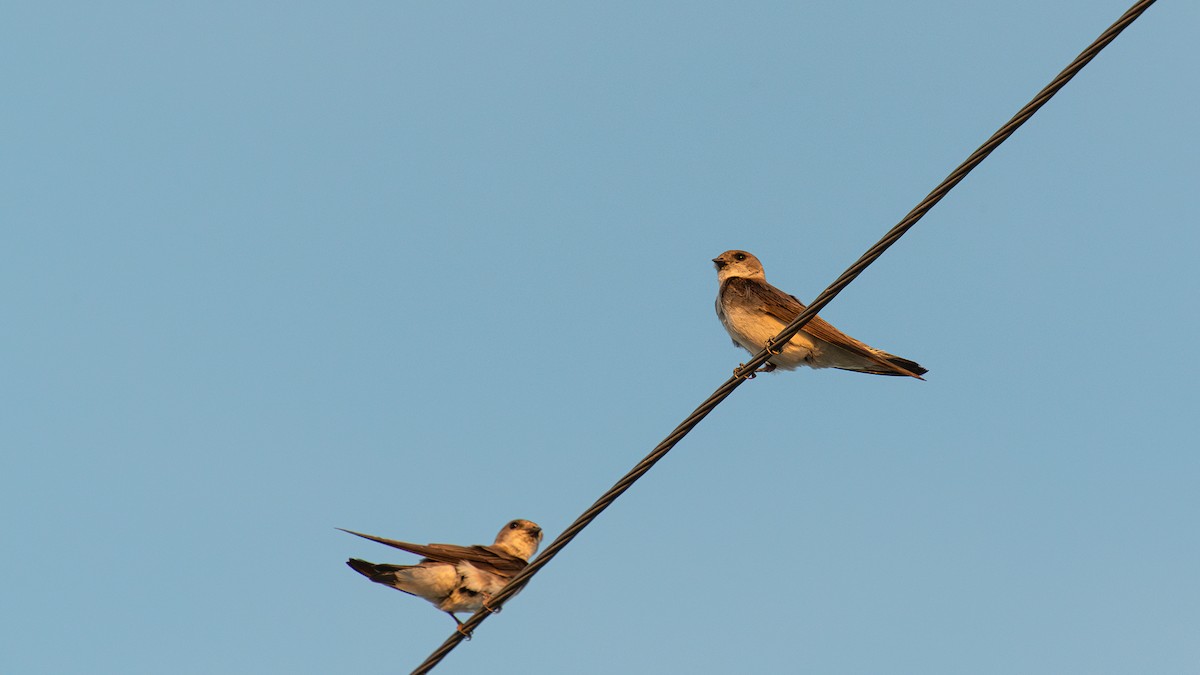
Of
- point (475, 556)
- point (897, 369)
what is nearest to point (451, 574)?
point (475, 556)

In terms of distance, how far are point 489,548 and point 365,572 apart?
134 cm

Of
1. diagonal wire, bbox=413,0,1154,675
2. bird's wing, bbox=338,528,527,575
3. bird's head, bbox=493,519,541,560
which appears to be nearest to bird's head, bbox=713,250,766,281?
bird's head, bbox=493,519,541,560

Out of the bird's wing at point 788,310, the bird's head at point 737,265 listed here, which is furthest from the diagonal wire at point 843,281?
the bird's head at point 737,265

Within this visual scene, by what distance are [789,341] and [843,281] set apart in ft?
15.0

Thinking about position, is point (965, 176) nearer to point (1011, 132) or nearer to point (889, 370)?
point (1011, 132)

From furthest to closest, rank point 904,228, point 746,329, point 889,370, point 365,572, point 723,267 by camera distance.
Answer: point 723,267 → point 746,329 → point 889,370 → point 365,572 → point 904,228

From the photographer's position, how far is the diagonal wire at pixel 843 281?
577 cm

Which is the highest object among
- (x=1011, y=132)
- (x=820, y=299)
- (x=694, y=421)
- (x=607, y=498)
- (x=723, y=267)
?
(x=723, y=267)

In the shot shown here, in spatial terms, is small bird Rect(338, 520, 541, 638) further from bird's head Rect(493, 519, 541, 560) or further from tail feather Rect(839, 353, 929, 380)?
tail feather Rect(839, 353, 929, 380)

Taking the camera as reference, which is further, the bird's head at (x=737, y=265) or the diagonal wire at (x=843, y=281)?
the bird's head at (x=737, y=265)

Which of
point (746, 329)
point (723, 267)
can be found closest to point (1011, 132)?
point (746, 329)

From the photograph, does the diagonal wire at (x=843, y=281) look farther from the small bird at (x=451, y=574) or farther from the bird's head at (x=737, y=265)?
the bird's head at (x=737, y=265)

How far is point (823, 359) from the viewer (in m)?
11.3

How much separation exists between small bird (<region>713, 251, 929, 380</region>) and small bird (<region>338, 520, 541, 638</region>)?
9.75 ft
